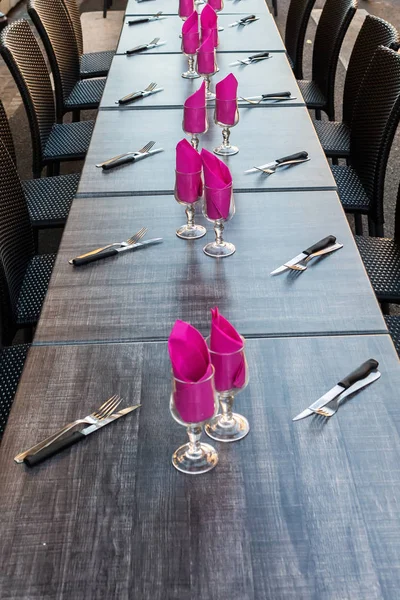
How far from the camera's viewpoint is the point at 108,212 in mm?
2326

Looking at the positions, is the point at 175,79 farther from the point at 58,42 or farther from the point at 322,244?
the point at 322,244

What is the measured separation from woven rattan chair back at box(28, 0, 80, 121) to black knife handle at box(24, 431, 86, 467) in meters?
3.00

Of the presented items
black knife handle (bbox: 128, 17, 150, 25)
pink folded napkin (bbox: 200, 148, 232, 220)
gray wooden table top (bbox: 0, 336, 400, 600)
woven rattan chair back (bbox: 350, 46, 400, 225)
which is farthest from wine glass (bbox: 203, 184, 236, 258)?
black knife handle (bbox: 128, 17, 150, 25)

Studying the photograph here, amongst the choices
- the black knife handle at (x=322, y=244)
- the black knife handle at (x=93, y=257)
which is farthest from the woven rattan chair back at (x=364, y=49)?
the black knife handle at (x=93, y=257)


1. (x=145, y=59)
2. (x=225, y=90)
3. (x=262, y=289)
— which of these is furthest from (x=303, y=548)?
(x=145, y=59)

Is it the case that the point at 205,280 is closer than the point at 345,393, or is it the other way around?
the point at 345,393

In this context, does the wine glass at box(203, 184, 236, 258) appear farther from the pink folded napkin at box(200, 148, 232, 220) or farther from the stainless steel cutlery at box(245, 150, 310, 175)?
the stainless steel cutlery at box(245, 150, 310, 175)

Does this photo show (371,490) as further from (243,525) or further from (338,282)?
(338,282)

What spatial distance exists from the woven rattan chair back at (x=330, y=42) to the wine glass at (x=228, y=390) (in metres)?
3.00

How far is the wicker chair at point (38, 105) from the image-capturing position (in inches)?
132

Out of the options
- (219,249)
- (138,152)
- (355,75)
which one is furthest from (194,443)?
(355,75)

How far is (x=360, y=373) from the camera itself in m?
1.58

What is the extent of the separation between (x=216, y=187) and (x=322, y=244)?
354 mm

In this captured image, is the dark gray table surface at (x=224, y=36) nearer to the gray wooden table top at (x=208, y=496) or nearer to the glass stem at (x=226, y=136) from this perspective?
the glass stem at (x=226, y=136)
